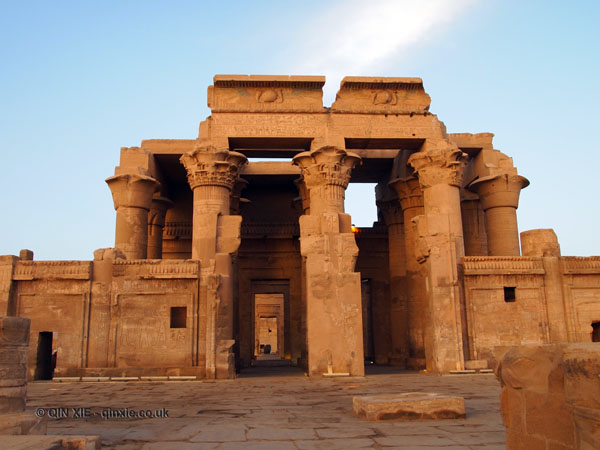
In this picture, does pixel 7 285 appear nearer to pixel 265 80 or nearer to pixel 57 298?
pixel 57 298

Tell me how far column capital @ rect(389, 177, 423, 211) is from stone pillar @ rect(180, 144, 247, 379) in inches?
212

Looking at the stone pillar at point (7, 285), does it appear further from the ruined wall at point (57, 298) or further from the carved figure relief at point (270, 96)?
the carved figure relief at point (270, 96)

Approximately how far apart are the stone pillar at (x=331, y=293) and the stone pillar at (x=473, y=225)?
609 cm

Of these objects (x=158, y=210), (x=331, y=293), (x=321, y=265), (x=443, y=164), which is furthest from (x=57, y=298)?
(x=443, y=164)

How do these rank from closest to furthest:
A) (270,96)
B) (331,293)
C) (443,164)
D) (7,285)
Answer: (7,285), (331,293), (443,164), (270,96)

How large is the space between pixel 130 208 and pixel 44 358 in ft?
15.0

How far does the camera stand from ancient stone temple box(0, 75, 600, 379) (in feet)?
43.7

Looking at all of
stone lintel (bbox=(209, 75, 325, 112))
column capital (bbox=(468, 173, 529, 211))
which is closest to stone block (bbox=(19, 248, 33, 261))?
stone lintel (bbox=(209, 75, 325, 112))

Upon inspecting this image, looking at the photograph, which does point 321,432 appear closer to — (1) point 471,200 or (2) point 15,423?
(2) point 15,423

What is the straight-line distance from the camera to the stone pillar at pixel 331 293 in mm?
13438

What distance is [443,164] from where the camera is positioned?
1509 centimetres

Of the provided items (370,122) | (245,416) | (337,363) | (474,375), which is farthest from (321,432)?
(370,122)

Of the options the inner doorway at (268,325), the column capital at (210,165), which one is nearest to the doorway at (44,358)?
the column capital at (210,165)

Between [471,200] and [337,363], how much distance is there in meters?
8.39
